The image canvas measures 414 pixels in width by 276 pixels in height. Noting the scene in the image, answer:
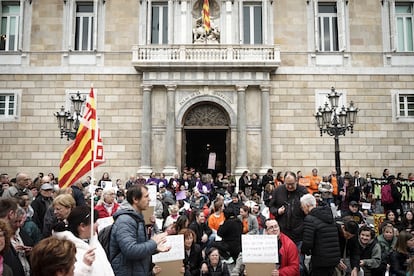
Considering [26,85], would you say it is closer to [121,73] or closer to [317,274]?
[121,73]

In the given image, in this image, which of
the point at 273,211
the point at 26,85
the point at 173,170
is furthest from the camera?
the point at 26,85

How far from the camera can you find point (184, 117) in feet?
70.7

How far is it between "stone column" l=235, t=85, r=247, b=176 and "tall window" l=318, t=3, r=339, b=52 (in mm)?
5000

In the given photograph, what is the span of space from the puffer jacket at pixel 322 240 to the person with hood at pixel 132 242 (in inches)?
104

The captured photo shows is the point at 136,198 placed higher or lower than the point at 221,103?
lower

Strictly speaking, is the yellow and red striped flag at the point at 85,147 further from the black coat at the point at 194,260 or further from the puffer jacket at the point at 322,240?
the puffer jacket at the point at 322,240

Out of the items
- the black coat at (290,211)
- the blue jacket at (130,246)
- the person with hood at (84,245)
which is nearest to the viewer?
the person with hood at (84,245)

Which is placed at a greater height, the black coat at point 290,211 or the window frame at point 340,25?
the window frame at point 340,25

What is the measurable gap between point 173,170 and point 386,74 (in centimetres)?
1192

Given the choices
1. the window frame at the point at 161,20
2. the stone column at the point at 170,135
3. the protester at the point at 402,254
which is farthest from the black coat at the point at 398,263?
the window frame at the point at 161,20

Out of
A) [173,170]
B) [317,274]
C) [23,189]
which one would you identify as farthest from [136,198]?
[173,170]

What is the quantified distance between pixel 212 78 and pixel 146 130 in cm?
419

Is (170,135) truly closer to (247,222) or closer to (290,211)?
(247,222)

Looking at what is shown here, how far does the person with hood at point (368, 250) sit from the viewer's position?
306 inches
